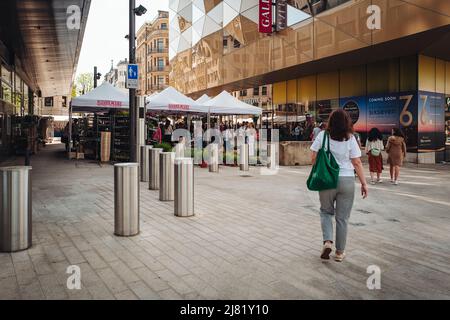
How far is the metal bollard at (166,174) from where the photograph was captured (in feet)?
24.1

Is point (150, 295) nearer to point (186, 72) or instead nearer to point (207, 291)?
point (207, 291)

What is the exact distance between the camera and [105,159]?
1568 cm

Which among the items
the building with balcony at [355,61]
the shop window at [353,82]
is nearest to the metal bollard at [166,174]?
the building with balcony at [355,61]

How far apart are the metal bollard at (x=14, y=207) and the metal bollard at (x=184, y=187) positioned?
7.70 feet

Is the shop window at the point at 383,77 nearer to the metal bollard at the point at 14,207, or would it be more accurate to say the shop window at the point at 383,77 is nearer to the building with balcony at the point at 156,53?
the metal bollard at the point at 14,207

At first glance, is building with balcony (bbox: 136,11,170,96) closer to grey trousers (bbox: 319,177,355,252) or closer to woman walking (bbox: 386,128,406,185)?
woman walking (bbox: 386,128,406,185)

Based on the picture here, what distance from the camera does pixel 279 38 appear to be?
811 inches

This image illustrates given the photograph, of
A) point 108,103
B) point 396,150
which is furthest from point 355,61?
point 108,103

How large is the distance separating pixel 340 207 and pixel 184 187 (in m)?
2.83

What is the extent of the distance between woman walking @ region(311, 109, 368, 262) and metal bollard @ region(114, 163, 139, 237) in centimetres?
251

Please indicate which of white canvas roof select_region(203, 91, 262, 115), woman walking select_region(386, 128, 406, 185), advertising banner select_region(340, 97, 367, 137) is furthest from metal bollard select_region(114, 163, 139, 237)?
advertising banner select_region(340, 97, 367, 137)

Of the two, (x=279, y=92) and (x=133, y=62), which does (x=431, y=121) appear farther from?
(x=133, y=62)
